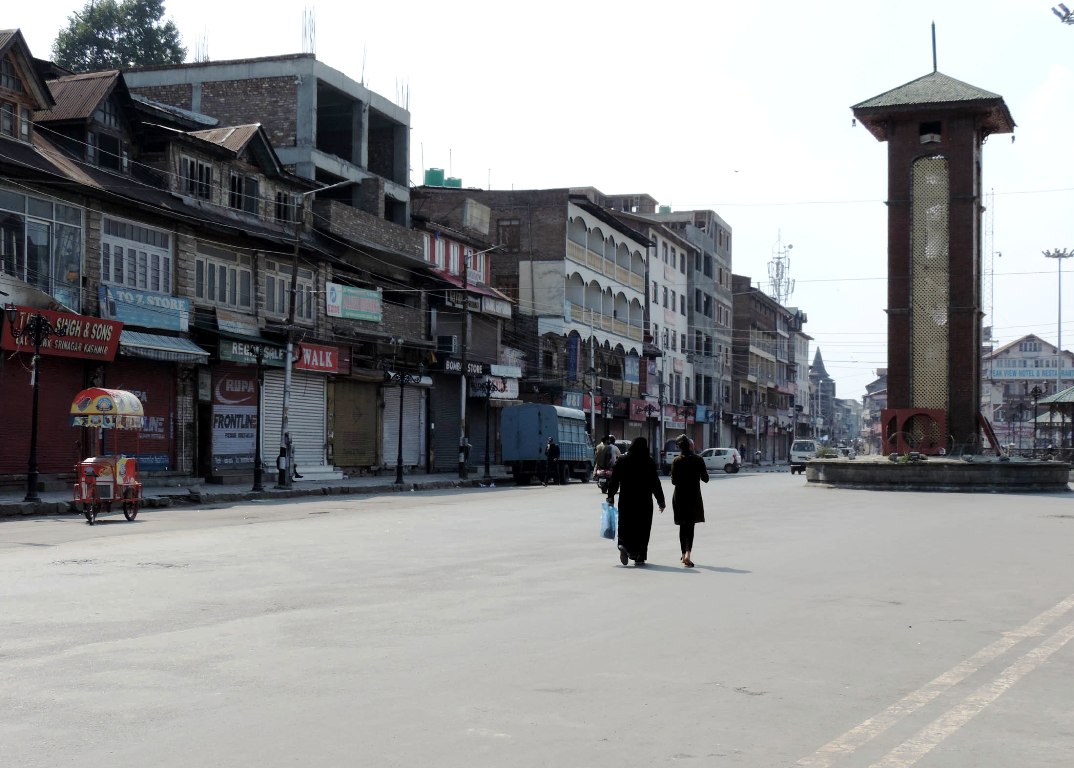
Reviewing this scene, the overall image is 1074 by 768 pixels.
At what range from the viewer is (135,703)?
22.3 ft

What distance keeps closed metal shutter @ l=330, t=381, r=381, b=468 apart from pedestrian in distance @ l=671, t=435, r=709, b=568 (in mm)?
31454

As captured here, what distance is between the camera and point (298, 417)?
43.5m

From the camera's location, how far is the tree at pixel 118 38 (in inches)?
2749

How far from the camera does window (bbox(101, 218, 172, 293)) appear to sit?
34219mm

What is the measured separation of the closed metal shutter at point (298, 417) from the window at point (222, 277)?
3.04 m

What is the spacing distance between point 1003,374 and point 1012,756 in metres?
149

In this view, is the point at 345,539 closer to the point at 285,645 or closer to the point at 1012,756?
the point at 285,645

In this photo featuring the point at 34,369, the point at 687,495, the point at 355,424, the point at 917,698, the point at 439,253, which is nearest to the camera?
the point at 917,698

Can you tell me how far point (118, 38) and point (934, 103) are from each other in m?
47.5

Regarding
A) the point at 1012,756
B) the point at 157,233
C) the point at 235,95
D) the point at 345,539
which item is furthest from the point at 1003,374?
the point at 1012,756

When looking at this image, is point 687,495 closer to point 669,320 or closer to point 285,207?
point 285,207

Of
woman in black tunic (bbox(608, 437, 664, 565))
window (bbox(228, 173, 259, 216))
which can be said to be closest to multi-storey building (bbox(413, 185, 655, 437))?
window (bbox(228, 173, 259, 216))

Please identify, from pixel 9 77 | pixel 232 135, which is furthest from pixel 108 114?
pixel 232 135

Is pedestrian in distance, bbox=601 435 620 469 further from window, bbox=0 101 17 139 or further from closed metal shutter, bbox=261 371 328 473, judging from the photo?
window, bbox=0 101 17 139
